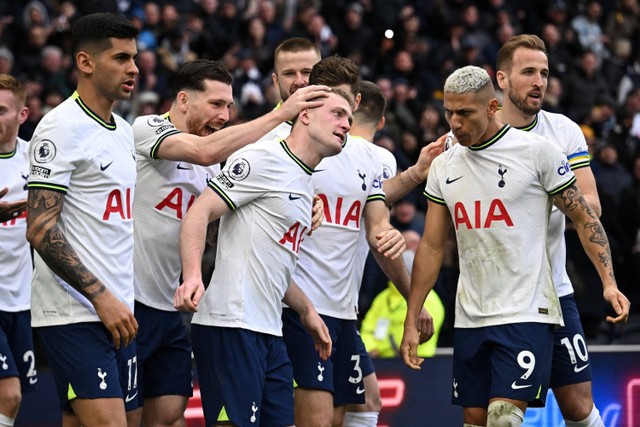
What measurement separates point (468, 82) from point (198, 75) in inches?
68.9

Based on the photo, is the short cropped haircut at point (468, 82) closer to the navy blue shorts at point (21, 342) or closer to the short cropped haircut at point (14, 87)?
the short cropped haircut at point (14, 87)

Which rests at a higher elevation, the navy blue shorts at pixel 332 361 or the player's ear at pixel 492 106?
the player's ear at pixel 492 106

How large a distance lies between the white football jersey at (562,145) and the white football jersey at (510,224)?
1.96ft

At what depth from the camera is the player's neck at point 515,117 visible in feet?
26.8

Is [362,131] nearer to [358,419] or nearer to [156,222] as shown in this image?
[156,222]

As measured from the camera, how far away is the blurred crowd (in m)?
15.0

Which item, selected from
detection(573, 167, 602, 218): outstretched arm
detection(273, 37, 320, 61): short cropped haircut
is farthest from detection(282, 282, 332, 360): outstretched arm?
detection(573, 167, 602, 218): outstretched arm

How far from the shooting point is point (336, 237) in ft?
26.1

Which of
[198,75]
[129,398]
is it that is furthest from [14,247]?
[129,398]

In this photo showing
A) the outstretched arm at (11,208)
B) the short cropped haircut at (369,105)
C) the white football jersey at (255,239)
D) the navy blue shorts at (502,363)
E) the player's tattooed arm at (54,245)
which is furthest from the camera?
the short cropped haircut at (369,105)

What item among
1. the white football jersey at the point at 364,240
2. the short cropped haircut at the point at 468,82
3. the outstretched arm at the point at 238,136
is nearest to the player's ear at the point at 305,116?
the outstretched arm at the point at 238,136

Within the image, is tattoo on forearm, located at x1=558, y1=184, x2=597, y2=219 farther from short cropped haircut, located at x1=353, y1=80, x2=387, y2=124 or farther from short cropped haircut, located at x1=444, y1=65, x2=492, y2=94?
short cropped haircut, located at x1=353, y1=80, x2=387, y2=124

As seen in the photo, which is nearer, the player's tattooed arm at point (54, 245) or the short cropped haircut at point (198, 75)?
the player's tattooed arm at point (54, 245)

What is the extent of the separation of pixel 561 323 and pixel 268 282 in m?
1.80
